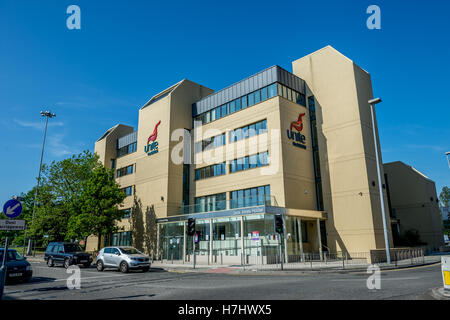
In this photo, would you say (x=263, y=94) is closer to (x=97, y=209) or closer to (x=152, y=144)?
(x=152, y=144)

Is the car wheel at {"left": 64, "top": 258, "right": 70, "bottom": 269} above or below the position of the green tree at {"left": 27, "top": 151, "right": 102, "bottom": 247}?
below

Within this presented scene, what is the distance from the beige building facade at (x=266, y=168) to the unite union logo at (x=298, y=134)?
0.18 meters

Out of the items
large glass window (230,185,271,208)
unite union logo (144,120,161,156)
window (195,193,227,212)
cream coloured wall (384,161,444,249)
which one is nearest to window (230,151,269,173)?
large glass window (230,185,271,208)

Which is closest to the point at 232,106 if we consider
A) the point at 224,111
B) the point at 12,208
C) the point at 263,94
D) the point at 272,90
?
the point at 224,111

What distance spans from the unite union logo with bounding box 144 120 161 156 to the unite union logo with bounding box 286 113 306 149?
16499 millimetres

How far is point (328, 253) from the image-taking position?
29.0 meters

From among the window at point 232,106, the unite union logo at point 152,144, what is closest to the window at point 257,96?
the window at point 232,106

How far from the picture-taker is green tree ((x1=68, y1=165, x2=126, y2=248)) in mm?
33188

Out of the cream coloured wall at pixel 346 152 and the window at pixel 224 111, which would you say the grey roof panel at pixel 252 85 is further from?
the cream coloured wall at pixel 346 152

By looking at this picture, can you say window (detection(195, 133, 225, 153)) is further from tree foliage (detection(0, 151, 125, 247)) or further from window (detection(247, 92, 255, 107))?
tree foliage (detection(0, 151, 125, 247))
